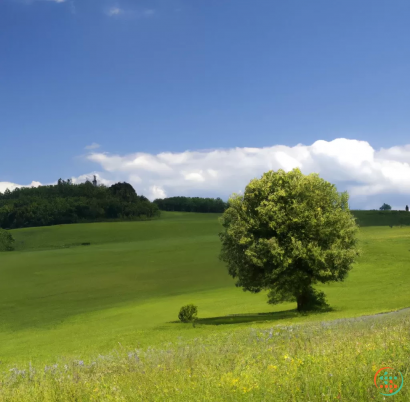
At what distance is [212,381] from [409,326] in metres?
7.64

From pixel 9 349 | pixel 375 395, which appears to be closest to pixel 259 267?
pixel 9 349

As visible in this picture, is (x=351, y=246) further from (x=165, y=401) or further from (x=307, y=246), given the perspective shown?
(x=165, y=401)

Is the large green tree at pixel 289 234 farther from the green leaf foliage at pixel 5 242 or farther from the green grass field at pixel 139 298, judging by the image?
the green leaf foliage at pixel 5 242

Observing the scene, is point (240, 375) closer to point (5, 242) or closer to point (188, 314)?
point (188, 314)

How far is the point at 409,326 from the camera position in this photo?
13.2 metres

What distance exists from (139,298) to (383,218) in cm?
13170

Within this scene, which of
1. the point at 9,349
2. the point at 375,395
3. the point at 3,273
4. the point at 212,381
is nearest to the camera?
the point at 375,395

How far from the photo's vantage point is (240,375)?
8812 millimetres

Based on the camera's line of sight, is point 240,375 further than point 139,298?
No

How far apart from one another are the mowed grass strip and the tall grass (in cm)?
481

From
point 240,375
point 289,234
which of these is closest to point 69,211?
point 289,234

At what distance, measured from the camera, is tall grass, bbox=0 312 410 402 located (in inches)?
289

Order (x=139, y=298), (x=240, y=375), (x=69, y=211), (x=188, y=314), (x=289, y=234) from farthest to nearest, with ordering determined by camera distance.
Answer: (x=69, y=211) < (x=139, y=298) < (x=188, y=314) < (x=289, y=234) < (x=240, y=375)

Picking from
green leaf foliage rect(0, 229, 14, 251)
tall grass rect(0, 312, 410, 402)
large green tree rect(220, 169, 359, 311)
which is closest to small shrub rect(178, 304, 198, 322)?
large green tree rect(220, 169, 359, 311)
